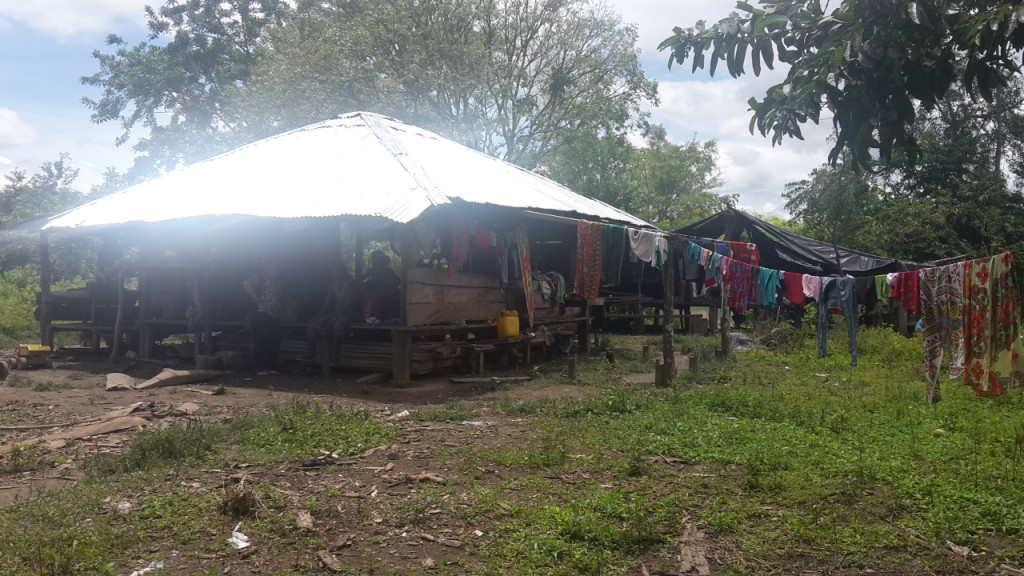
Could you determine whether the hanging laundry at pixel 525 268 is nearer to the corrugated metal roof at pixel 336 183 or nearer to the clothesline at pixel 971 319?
the corrugated metal roof at pixel 336 183

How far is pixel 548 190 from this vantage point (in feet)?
53.4

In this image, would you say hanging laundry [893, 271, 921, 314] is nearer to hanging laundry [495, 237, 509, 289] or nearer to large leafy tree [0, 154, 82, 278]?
hanging laundry [495, 237, 509, 289]

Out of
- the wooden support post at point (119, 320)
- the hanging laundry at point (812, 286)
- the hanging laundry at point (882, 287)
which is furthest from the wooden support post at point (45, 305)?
the hanging laundry at point (882, 287)

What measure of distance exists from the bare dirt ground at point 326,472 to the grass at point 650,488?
11cm

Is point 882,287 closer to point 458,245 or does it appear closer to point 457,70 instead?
point 458,245

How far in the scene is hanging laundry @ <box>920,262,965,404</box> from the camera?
6.64 m

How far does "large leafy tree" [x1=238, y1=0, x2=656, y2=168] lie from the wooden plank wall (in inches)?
541

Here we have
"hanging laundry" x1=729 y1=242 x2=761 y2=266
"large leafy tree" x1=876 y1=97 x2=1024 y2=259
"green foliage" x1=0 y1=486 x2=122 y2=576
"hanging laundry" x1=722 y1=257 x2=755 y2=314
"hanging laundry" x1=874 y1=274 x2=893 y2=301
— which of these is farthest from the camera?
"large leafy tree" x1=876 y1=97 x2=1024 y2=259

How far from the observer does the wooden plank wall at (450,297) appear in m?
11.3

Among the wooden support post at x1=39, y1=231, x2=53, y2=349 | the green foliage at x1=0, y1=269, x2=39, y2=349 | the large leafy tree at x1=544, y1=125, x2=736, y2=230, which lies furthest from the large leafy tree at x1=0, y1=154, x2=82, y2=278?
the large leafy tree at x1=544, y1=125, x2=736, y2=230

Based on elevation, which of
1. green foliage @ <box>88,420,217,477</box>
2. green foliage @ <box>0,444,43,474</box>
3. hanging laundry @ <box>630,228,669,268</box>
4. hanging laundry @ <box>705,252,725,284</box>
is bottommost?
green foliage @ <box>0,444,43,474</box>

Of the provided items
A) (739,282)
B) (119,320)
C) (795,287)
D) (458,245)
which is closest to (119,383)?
(119,320)

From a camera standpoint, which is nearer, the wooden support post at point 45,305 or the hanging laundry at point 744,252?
the hanging laundry at point 744,252

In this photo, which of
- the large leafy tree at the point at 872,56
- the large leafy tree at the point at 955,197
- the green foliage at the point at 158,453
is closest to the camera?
the large leafy tree at the point at 872,56
